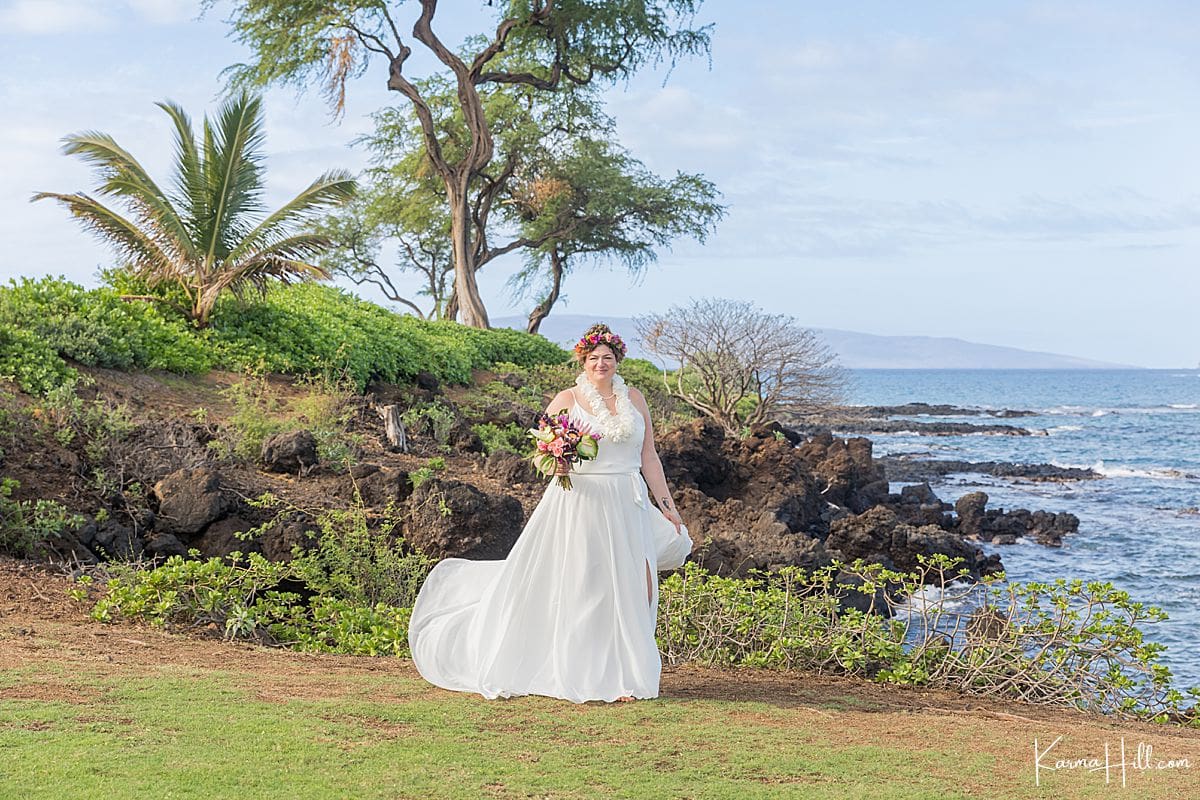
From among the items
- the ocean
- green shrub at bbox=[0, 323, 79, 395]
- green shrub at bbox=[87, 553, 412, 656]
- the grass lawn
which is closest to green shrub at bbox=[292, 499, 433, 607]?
green shrub at bbox=[87, 553, 412, 656]

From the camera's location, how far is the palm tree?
17844mm

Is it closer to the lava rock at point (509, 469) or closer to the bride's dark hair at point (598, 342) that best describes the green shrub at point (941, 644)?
the bride's dark hair at point (598, 342)

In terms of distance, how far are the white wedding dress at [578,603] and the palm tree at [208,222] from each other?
11.2 m

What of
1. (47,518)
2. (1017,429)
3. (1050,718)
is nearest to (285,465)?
(47,518)

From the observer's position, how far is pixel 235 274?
18.1 meters

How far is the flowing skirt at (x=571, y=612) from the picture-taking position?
724cm

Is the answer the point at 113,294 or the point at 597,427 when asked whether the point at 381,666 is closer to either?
the point at 597,427

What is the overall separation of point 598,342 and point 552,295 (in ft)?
126

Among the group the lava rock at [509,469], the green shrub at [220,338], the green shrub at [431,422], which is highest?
the green shrub at [220,338]

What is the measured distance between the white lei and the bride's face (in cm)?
7

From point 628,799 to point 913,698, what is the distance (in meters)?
3.54

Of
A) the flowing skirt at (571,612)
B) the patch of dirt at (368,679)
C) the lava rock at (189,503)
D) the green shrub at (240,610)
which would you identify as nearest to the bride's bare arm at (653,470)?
the flowing skirt at (571,612)

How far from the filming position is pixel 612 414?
7.68 m

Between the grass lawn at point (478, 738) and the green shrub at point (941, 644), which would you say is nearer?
the grass lawn at point (478, 738)
